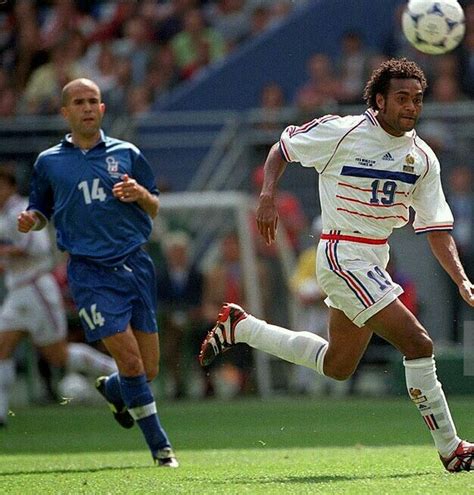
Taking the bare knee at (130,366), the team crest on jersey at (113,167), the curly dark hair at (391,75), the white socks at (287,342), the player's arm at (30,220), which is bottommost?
the bare knee at (130,366)

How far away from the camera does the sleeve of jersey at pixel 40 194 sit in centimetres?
924

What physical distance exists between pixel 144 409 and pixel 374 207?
6.79ft

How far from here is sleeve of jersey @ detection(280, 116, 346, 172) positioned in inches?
313

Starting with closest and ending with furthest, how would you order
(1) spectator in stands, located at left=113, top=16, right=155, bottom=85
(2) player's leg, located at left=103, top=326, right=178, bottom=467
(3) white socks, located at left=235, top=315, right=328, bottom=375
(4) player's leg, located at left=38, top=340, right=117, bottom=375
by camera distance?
(3) white socks, located at left=235, top=315, right=328, bottom=375 < (2) player's leg, located at left=103, top=326, right=178, bottom=467 < (4) player's leg, located at left=38, top=340, right=117, bottom=375 < (1) spectator in stands, located at left=113, top=16, right=155, bottom=85

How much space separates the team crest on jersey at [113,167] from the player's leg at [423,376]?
233 cm

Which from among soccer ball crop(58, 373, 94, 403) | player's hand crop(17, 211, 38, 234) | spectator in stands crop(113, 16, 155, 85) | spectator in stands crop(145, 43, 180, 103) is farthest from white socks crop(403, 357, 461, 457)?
spectator in stands crop(113, 16, 155, 85)

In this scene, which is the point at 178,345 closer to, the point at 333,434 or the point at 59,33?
the point at 333,434

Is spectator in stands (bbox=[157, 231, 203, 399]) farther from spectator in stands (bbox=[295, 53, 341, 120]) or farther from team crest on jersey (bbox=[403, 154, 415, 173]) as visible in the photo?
team crest on jersey (bbox=[403, 154, 415, 173])

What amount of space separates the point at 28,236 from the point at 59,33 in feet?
28.3

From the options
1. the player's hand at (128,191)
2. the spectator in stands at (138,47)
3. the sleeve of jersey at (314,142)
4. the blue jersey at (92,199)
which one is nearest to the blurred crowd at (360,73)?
the spectator in stands at (138,47)

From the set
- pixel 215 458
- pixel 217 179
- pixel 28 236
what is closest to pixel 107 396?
pixel 215 458

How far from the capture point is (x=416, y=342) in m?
7.51

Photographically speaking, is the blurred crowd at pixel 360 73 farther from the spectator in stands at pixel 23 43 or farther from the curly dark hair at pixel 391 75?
the curly dark hair at pixel 391 75

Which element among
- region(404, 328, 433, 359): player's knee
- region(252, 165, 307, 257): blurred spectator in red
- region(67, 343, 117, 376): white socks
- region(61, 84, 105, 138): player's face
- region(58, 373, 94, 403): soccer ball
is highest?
region(61, 84, 105, 138): player's face
